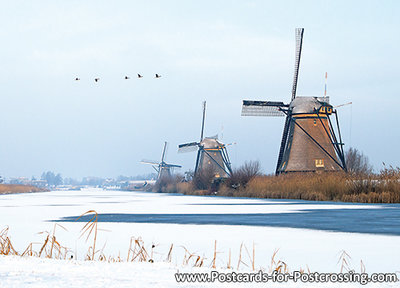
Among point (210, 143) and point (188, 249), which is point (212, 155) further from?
point (188, 249)

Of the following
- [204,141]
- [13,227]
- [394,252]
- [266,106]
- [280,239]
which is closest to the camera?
[394,252]

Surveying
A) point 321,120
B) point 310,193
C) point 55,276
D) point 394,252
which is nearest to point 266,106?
point 321,120

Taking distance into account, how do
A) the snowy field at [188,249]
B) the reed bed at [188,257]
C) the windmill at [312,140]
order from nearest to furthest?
the snowy field at [188,249] → the reed bed at [188,257] → the windmill at [312,140]

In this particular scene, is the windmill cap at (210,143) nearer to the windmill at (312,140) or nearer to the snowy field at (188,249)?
the windmill at (312,140)

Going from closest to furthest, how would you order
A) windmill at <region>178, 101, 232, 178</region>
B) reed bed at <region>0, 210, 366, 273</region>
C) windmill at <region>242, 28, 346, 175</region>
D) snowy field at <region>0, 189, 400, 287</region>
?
1. snowy field at <region>0, 189, 400, 287</region>
2. reed bed at <region>0, 210, 366, 273</region>
3. windmill at <region>242, 28, 346, 175</region>
4. windmill at <region>178, 101, 232, 178</region>

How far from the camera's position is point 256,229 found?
11086 millimetres

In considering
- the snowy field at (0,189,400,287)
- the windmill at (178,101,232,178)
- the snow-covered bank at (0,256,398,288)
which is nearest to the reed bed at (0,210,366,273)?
the snowy field at (0,189,400,287)

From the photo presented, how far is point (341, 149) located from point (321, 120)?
7.43ft

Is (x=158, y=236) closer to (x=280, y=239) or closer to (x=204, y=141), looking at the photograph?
(x=280, y=239)

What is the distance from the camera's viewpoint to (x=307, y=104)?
35281 millimetres

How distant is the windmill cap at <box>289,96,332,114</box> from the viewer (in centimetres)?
3497

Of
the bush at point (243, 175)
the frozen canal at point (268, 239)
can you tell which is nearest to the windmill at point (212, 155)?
the bush at point (243, 175)

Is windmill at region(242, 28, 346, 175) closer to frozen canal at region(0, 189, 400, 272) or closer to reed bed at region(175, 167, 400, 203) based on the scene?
reed bed at region(175, 167, 400, 203)

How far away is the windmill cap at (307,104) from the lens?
34969mm
